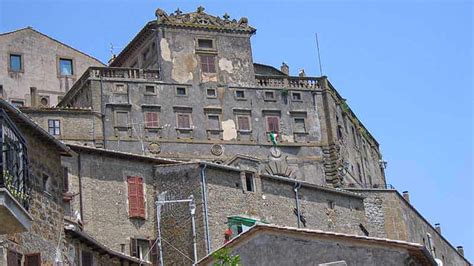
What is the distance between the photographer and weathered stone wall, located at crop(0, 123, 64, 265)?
88.2 ft

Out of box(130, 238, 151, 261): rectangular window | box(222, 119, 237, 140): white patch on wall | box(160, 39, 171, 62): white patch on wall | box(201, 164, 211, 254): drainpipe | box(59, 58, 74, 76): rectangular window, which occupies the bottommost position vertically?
box(130, 238, 151, 261): rectangular window

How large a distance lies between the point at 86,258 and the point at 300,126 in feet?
98.6

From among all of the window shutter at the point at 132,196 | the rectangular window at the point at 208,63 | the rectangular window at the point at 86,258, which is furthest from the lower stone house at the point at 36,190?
the rectangular window at the point at 208,63

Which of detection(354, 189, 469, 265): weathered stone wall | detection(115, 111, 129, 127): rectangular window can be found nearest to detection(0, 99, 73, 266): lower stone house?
detection(354, 189, 469, 265): weathered stone wall

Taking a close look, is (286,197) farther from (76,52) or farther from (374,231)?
(76,52)

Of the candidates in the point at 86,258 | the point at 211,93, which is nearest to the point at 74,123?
the point at 211,93

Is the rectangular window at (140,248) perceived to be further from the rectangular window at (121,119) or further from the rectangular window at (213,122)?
the rectangular window at (213,122)

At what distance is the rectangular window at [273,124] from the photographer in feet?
197

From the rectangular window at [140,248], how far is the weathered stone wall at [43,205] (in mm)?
11637

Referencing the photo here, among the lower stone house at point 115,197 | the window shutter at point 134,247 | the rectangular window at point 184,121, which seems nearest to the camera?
the lower stone house at point 115,197

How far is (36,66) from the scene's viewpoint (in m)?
66.1

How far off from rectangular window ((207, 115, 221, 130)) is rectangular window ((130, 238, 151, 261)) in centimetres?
1761

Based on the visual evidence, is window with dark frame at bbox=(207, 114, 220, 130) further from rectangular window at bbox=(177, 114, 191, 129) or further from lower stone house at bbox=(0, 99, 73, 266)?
lower stone house at bbox=(0, 99, 73, 266)

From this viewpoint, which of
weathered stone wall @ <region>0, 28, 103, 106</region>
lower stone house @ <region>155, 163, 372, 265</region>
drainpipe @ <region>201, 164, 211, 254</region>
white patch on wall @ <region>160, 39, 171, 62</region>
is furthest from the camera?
weathered stone wall @ <region>0, 28, 103, 106</region>
